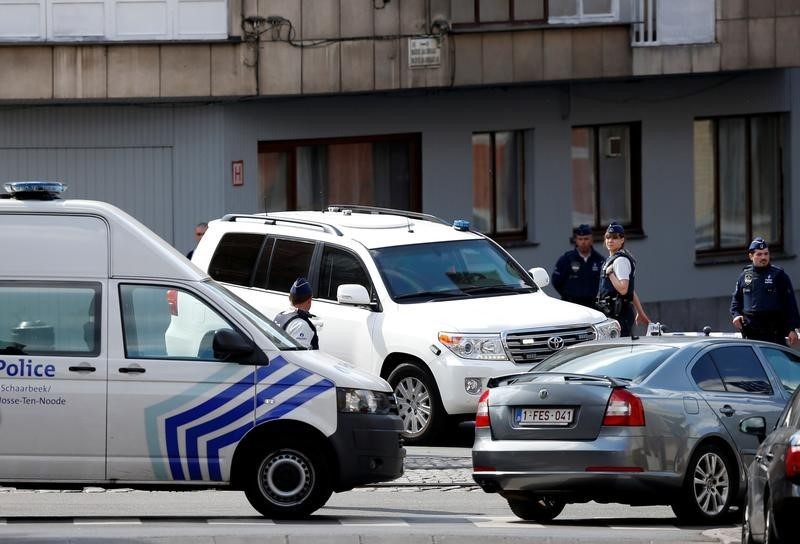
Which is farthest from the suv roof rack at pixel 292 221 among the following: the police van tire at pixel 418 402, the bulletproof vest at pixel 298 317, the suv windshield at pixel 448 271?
the bulletproof vest at pixel 298 317

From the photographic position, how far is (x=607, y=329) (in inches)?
642

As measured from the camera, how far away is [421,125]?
2492cm

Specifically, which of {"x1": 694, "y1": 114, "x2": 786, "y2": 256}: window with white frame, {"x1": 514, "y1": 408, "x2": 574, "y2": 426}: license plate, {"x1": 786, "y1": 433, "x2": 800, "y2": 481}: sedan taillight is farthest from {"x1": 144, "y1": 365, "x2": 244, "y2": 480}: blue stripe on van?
{"x1": 694, "y1": 114, "x2": 786, "y2": 256}: window with white frame

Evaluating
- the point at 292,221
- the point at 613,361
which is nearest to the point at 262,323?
the point at 613,361

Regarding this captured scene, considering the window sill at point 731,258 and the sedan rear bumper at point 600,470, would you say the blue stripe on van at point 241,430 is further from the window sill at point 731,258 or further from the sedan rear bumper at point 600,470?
the window sill at point 731,258

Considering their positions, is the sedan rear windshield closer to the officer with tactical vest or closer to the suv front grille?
the suv front grille

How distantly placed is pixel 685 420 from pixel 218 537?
312cm

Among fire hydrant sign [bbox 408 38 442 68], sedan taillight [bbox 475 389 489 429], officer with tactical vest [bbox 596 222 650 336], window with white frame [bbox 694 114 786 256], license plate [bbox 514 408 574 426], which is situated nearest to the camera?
license plate [bbox 514 408 574 426]

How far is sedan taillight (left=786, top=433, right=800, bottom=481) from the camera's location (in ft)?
27.5

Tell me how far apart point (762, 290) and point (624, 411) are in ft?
20.3

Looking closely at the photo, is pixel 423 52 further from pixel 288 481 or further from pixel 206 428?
pixel 206 428

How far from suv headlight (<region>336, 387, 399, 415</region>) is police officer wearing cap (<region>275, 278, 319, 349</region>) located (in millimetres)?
1781

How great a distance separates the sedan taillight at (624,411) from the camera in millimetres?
11203

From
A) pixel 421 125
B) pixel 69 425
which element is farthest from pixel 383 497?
pixel 421 125
